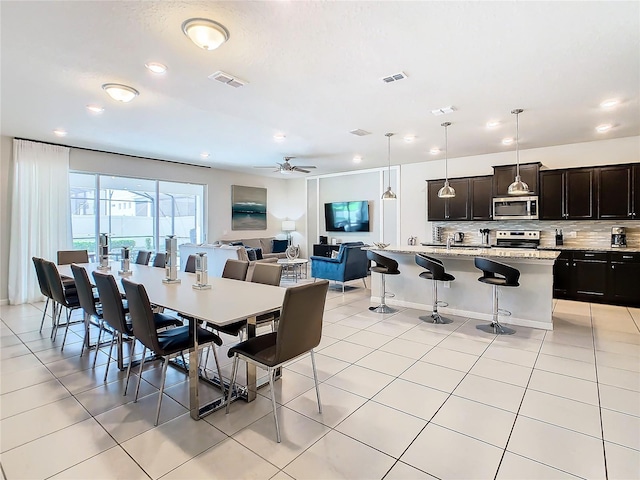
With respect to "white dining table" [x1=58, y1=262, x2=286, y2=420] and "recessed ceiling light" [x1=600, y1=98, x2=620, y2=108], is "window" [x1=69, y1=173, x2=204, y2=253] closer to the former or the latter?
"white dining table" [x1=58, y1=262, x2=286, y2=420]

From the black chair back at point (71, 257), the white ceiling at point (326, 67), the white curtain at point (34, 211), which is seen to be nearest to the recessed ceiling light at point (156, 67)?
the white ceiling at point (326, 67)

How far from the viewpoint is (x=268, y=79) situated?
3.39 metres

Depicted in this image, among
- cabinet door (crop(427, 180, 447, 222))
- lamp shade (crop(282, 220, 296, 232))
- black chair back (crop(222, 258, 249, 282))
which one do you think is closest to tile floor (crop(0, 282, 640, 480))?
black chair back (crop(222, 258, 249, 282))

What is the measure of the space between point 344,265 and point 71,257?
4.46 metres

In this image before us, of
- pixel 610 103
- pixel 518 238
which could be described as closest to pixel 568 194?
pixel 518 238

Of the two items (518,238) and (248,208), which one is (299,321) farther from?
(248,208)

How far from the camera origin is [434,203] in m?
7.45

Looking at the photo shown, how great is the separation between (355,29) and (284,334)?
2218mm

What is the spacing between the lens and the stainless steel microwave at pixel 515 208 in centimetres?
611

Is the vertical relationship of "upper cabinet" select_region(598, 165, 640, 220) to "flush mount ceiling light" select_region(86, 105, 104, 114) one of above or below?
below

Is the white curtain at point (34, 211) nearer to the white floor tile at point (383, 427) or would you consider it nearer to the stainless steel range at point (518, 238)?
the white floor tile at point (383, 427)

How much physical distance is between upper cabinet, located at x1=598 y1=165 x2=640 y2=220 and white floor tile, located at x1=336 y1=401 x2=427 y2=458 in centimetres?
538

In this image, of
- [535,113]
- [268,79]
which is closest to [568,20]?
[535,113]

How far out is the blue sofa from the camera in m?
6.64
